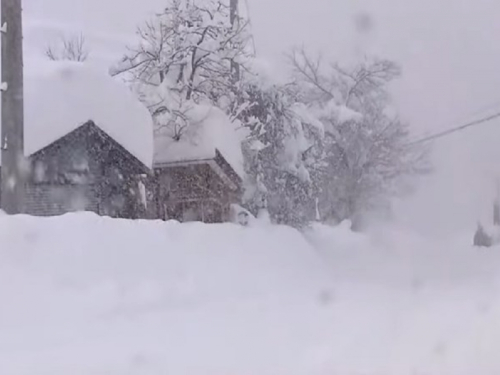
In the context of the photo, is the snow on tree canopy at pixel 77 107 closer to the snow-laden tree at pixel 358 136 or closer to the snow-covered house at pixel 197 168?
the snow-covered house at pixel 197 168

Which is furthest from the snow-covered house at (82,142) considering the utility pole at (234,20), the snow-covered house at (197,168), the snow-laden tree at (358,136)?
the snow-laden tree at (358,136)

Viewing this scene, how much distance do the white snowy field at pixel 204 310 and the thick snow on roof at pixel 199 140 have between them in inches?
260

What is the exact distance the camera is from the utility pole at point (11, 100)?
12.3 meters

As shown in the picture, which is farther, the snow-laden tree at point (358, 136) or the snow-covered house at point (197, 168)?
the snow-laden tree at point (358, 136)

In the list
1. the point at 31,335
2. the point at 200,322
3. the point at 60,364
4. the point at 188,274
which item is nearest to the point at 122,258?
the point at 188,274

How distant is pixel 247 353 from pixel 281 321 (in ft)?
6.23

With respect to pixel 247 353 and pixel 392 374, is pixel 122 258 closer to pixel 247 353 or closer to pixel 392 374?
pixel 247 353

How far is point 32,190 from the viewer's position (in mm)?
17922

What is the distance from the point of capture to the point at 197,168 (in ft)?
74.8

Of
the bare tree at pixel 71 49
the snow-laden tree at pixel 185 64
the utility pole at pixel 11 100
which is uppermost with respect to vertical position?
the bare tree at pixel 71 49

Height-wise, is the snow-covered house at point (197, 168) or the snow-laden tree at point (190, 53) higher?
the snow-laden tree at point (190, 53)

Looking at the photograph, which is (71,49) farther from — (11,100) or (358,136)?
(11,100)

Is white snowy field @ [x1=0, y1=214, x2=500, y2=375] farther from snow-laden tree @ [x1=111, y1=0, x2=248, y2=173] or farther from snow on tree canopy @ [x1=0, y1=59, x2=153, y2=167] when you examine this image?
snow-laden tree @ [x1=111, y1=0, x2=248, y2=173]

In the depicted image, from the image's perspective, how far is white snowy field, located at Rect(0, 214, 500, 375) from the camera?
23.2 ft
